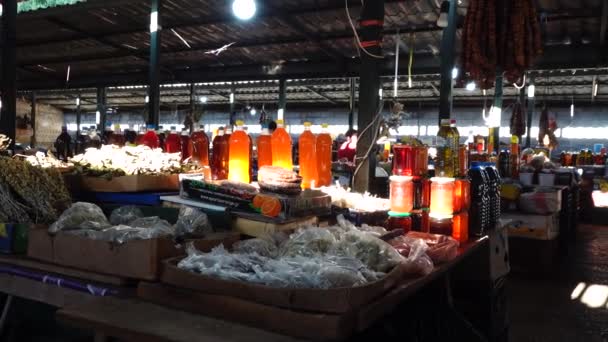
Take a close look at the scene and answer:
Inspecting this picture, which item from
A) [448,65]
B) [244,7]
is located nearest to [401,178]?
[244,7]

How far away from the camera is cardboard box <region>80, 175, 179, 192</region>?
2340 mm

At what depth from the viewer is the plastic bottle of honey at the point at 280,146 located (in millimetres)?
2852

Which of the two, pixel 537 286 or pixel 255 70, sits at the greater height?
pixel 255 70

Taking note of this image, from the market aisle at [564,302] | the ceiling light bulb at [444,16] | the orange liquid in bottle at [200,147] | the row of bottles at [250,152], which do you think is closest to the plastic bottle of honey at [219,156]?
the row of bottles at [250,152]

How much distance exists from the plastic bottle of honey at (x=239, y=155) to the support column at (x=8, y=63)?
14.1ft

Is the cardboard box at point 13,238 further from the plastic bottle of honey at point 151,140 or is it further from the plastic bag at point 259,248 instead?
the plastic bottle of honey at point 151,140

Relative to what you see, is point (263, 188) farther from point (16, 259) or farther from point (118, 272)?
point (16, 259)

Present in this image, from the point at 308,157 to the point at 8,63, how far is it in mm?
4803

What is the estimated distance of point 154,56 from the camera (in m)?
6.96

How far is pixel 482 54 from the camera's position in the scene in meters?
3.13

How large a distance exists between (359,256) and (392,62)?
8633 mm

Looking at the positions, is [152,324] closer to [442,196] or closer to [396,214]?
[396,214]

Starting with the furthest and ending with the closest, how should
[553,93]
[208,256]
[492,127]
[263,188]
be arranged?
[553,93] → [492,127] → [263,188] → [208,256]

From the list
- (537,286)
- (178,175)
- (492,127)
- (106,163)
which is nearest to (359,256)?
(178,175)
